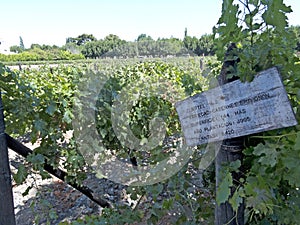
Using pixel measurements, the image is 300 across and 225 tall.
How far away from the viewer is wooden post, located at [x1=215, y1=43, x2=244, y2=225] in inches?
43.5

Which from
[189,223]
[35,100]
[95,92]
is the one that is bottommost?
[189,223]

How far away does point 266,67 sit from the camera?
3.41 feet

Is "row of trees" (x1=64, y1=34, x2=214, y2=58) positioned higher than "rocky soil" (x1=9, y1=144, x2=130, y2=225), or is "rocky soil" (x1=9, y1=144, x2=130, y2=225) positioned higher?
"row of trees" (x1=64, y1=34, x2=214, y2=58)

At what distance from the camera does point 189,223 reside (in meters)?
1.51

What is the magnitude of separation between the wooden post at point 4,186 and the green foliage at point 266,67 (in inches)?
40.4

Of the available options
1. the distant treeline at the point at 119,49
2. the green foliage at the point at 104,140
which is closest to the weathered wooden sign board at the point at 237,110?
the distant treeline at the point at 119,49

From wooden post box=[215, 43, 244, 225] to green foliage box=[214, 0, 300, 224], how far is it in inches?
1.8

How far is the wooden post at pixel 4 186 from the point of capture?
1.42m

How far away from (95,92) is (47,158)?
2.96 ft

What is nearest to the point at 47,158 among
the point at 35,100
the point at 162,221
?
the point at 35,100

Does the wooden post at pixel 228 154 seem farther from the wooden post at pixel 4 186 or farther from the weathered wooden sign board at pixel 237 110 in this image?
the wooden post at pixel 4 186

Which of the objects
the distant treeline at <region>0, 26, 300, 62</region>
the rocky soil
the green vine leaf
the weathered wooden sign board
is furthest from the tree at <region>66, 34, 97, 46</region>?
the green vine leaf

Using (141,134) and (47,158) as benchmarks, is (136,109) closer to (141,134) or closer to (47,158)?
(141,134)

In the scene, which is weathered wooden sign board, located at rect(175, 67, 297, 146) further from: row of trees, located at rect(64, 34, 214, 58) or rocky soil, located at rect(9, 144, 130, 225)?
rocky soil, located at rect(9, 144, 130, 225)
